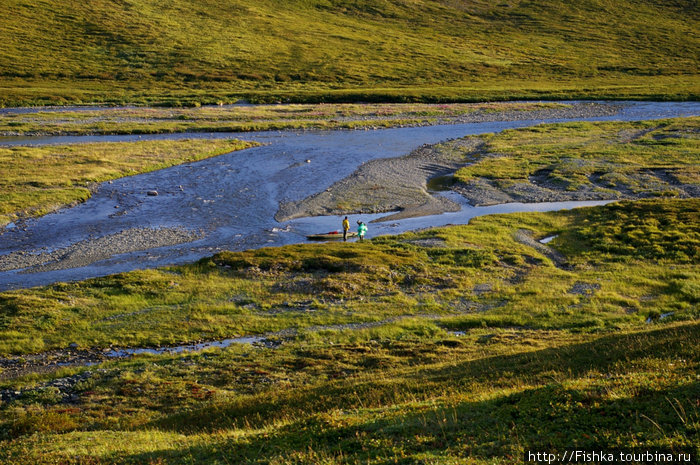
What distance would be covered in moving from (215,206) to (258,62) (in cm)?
11111

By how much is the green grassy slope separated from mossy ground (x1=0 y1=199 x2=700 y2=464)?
303ft

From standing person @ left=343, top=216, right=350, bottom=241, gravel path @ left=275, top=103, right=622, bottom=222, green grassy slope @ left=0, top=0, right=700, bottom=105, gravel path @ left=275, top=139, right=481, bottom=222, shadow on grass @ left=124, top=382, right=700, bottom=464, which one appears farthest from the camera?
green grassy slope @ left=0, top=0, right=700, bottom=105

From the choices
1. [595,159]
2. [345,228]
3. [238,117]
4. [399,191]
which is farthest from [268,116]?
[345,228]

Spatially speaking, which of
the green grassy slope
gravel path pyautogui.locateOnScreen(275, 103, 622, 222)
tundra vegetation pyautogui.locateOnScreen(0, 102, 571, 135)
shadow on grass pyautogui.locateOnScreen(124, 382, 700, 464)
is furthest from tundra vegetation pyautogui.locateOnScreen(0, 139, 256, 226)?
shadow on grass pyautogui.locateOnScreen(124, 382, 700, 464)

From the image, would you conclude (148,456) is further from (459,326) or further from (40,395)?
(459,326)

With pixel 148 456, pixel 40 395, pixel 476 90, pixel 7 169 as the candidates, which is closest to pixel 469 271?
pixel 40 395

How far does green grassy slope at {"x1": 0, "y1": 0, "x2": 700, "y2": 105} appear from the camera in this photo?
13800 centimetres

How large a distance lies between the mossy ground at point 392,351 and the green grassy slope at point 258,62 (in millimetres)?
92265

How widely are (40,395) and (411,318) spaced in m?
18.6

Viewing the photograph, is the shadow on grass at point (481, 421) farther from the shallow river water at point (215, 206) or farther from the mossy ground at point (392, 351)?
the shallow river water at point (215, 206)

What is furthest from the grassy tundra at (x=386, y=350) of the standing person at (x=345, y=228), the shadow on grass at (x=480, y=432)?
the standing person at (x=345, y=228)

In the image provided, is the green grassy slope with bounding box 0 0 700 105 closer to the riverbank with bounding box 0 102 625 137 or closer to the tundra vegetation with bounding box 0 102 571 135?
the riverbank with bounding box 0 102 625 137

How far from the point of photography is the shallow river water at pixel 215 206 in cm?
4688

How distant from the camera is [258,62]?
16188 cm
